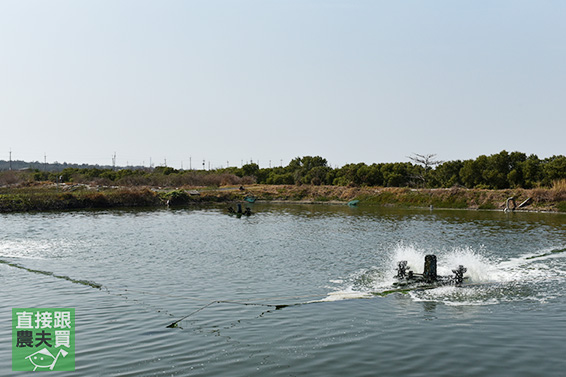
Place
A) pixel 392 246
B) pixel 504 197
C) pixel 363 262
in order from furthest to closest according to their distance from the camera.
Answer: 1. pixel 504 197
2. pixel 392 246
3. pixel 363 262

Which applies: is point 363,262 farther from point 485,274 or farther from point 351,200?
point 351,200

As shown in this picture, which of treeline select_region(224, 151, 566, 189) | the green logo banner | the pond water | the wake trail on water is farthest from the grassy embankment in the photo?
the green logo banner

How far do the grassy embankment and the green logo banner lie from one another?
55.7 metres

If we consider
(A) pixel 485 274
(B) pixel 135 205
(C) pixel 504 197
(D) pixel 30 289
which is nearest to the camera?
(D) pixel 30 289

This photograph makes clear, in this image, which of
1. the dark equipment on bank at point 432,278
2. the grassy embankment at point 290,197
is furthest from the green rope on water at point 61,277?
the grassy embankment at point 290,197

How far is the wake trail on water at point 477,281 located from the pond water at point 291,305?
0.31 feet

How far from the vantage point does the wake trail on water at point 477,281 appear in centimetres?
1906

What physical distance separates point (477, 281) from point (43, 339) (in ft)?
56.2

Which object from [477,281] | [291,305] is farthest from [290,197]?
[291,305]

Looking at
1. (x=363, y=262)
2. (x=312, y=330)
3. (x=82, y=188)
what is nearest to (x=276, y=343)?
(x=312, y=330)

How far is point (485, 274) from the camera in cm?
2297

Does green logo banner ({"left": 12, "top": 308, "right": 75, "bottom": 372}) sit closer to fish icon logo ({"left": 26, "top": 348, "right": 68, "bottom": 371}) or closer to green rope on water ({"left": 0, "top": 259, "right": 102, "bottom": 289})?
fish icon logo ({"left": 26, "top": 348, "right": 68, "bottom": 371})

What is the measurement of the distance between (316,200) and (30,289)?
242 ft

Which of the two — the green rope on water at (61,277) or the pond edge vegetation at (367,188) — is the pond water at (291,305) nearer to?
the green rope on water at (61,277)
